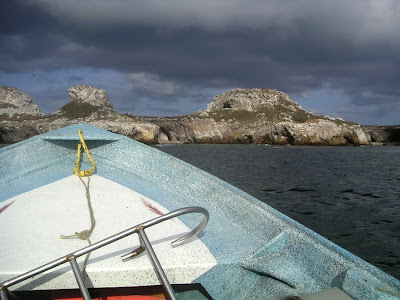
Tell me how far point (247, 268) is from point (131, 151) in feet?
8.42

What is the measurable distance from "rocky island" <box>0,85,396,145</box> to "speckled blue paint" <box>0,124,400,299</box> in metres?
68.2

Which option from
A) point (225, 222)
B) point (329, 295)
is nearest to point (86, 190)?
point (225, 222)

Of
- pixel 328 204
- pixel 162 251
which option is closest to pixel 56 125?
pixel 328 204

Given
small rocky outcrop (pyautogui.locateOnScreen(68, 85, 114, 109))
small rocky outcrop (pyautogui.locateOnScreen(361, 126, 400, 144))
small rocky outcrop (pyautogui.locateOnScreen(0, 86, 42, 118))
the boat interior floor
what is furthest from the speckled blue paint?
small rocky outcrop (pyautogui.locateOnScreen(0, 86, 42, 118))

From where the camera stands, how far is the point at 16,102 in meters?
122

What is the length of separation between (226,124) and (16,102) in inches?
3347

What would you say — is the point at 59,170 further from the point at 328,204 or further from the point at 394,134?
the point at 394,134

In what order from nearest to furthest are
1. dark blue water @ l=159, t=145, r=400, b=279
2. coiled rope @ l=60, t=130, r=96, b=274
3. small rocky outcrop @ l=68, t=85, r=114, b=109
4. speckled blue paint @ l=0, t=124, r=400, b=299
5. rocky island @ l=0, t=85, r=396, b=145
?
speckled blue paint @ l=0, t=124, r=400, b=299 → coiled rope @ l=60, t=130, r=96, b=274 → dark blue water @ l=159, t=145, r=400, b=279 → rocky island @ l=0, t=85, r=396, b=145 → small rocky outcrop @ l=68, t=85, r=114, b=109

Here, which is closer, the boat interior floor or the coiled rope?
the boat interior floor

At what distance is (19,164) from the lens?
13.7 feet

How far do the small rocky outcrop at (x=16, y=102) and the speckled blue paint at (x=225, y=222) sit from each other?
124 m

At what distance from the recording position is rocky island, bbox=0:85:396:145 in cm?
6988

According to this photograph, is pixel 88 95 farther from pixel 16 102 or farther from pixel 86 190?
pixel 86 190

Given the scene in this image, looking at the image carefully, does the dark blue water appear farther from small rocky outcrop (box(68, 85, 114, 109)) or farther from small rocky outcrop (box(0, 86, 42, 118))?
small rocky outcrop (box(0, 86, 42, 118))
